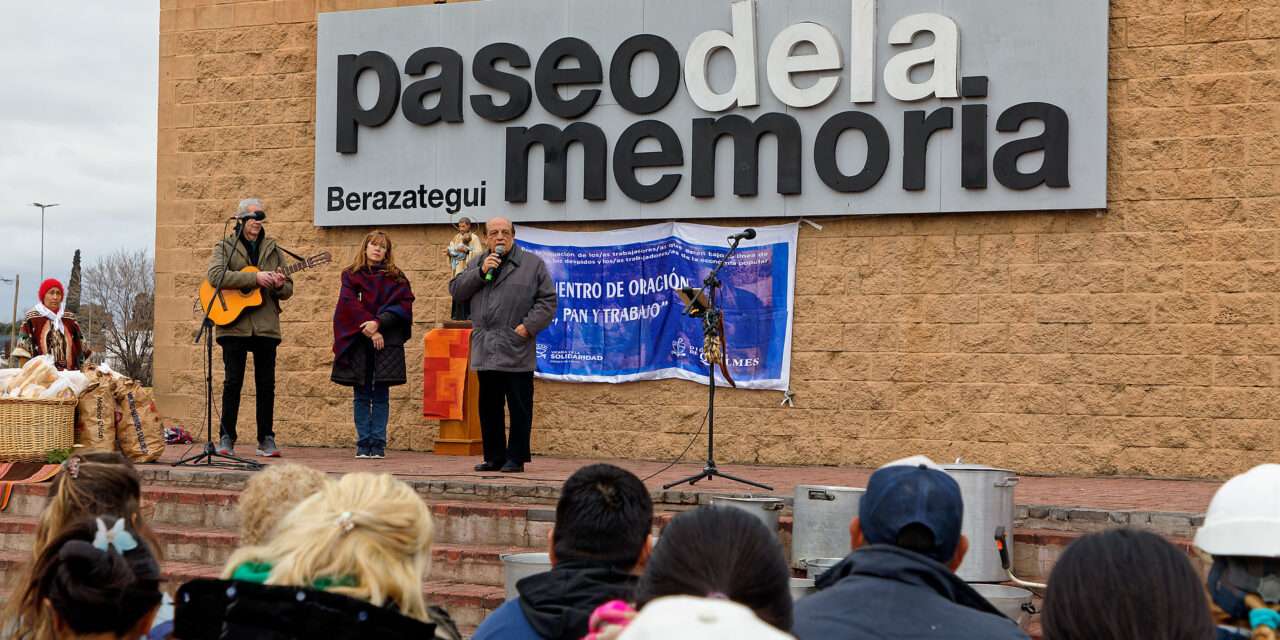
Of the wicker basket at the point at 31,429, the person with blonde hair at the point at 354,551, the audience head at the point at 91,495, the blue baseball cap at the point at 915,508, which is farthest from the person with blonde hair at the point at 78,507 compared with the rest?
the wicker basket at the point at 31,429

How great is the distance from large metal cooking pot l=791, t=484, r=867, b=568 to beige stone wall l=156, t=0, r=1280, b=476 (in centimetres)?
402

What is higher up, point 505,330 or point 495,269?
point 495,269

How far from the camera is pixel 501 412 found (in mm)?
10078

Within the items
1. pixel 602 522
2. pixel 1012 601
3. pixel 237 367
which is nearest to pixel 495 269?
pixel 237 367

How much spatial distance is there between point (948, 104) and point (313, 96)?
218 inches

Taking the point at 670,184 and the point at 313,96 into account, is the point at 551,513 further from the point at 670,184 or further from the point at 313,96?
the point at 313,96

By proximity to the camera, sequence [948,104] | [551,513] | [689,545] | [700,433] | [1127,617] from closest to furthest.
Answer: [1127,617], [689,545], [551,513], [948,104], [700,433]

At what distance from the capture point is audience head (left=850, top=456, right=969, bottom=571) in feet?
10.5

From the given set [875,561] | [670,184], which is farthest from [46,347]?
[875,561]

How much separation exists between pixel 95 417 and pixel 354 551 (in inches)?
324

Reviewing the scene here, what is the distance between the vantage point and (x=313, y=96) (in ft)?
42.3

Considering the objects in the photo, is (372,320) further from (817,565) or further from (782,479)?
(817,565)

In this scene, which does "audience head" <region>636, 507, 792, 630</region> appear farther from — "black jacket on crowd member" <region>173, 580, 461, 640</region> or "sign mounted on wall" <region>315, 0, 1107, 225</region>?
"sign mounted on wall" <region>315, 0, 1107, 225</region>

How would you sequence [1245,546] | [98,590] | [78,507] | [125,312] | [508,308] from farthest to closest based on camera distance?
[125,312] < [508,308] < [78,507] < [98,590] < [1245,546]
